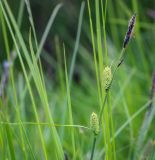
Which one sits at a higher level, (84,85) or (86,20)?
(86,20)

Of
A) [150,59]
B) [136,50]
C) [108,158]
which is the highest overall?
[136,50]

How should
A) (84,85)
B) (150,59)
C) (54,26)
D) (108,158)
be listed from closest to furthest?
(108,158) < (150,59) < (84,85) < (54,26)

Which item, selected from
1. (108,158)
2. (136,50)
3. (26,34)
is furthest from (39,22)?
(108,158)

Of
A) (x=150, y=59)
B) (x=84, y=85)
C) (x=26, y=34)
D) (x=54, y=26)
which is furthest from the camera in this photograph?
(x=54, y=26)

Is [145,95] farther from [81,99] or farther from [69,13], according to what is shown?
[69,13]

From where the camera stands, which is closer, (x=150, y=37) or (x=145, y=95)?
(x=145, y=95)

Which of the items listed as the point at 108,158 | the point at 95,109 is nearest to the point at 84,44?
the point at 95,109
